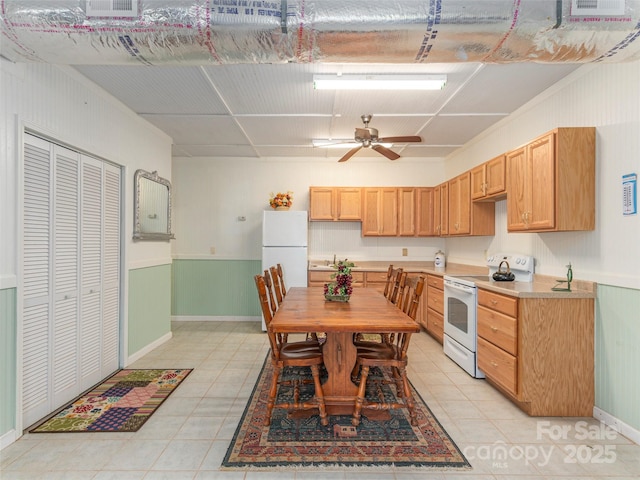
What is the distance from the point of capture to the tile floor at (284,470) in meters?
2.01

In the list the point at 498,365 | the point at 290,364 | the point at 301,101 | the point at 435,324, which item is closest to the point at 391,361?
the point at 290,364

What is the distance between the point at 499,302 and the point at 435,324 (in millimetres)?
1717

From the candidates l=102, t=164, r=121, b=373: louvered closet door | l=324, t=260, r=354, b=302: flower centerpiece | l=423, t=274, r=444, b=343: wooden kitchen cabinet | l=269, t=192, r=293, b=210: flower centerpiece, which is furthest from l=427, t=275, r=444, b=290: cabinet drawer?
l=102, t=164, r=121, b=373: louvered closet door

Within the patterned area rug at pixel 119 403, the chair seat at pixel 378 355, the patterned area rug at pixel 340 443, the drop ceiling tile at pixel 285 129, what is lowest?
the patterned area rug at pixel 119 403

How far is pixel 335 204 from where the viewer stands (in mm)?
5520

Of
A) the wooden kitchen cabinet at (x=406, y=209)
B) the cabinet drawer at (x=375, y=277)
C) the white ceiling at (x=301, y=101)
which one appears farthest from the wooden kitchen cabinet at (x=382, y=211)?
the white ceiling at (x=301, y=101)

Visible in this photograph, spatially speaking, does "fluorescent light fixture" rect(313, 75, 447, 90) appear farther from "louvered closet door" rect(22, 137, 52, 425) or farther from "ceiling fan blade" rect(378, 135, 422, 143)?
"louvered closet door" rect(22, 137, 52, 425)

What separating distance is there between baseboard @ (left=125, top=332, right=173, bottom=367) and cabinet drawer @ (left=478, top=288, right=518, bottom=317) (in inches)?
139

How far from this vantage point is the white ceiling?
2.87 m

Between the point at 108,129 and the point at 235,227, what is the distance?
2.60m

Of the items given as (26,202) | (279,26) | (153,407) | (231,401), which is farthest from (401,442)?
(26,202)

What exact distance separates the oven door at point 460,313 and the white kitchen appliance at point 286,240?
196cm

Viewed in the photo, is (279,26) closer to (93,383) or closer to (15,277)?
(15,277)

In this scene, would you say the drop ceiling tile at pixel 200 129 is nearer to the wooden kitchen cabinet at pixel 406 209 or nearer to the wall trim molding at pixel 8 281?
the wall trim molding at pixel 8 281
